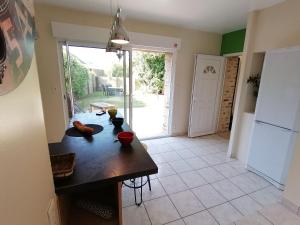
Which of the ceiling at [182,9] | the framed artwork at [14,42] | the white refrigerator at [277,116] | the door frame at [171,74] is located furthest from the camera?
the door frame at [171,74]

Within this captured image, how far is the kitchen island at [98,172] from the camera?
3.24ft

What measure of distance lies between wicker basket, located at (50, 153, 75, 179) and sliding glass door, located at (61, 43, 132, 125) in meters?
2.25

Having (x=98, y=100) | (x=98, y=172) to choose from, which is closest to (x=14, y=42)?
(x=98, y=172)

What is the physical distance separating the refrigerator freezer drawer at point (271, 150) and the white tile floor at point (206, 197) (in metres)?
0.20

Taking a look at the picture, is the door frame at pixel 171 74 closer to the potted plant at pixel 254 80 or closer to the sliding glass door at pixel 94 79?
the sliding glass door at pixel 94 79

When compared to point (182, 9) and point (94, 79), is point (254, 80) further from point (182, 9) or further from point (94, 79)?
point (94, 79)

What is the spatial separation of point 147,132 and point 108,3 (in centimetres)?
292

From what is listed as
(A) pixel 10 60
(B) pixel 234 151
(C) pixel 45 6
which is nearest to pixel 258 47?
(B) pixel 234 151

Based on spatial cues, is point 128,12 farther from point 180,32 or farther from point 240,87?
point 240,87

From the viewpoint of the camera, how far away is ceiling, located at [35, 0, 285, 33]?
2377 millimetres

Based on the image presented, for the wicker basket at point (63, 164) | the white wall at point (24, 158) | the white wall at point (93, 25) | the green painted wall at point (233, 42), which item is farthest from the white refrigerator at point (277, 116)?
the white wall at point (24, 158)

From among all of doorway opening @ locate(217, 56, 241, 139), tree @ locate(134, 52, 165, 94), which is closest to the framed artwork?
doorway opening @ locate(217, 56, 241, 139)

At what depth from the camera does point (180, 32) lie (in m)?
3.53

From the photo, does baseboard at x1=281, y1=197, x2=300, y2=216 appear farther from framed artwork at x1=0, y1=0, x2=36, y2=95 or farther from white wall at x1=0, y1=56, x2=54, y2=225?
framed artwork at x1=0, y1=0, x2=36, y2=95
